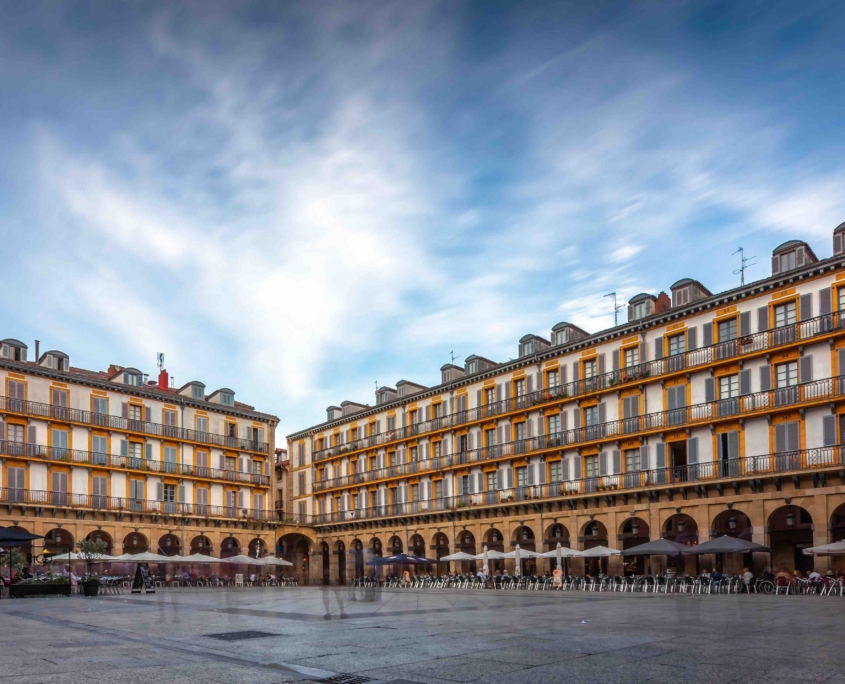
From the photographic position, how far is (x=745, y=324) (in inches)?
1531

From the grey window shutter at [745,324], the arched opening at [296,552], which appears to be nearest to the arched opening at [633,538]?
the grey window shutter at [745,324]

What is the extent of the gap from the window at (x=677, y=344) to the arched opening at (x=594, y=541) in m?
10.1

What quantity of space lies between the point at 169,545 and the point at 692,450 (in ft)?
114

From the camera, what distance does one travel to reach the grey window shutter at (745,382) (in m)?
38.4

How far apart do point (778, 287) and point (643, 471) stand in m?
11.0

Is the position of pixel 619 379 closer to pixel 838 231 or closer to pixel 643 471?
pixel 643 471

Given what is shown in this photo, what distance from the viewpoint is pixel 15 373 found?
162 feet

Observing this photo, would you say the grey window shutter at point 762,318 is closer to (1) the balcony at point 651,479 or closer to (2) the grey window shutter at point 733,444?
(2) the grey window shutter at point 733,444

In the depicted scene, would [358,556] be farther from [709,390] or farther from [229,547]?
[709,390]

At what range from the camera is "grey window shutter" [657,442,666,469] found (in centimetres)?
4159

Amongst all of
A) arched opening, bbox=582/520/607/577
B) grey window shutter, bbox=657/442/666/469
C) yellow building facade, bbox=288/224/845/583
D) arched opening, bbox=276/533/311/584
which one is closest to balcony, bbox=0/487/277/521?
arched opening, bbox=276/533/311/584

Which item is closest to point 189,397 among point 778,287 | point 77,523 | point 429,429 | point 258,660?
point 77,523

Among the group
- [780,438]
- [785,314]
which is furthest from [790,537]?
[785,314]

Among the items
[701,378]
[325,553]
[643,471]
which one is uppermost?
[701,378]
